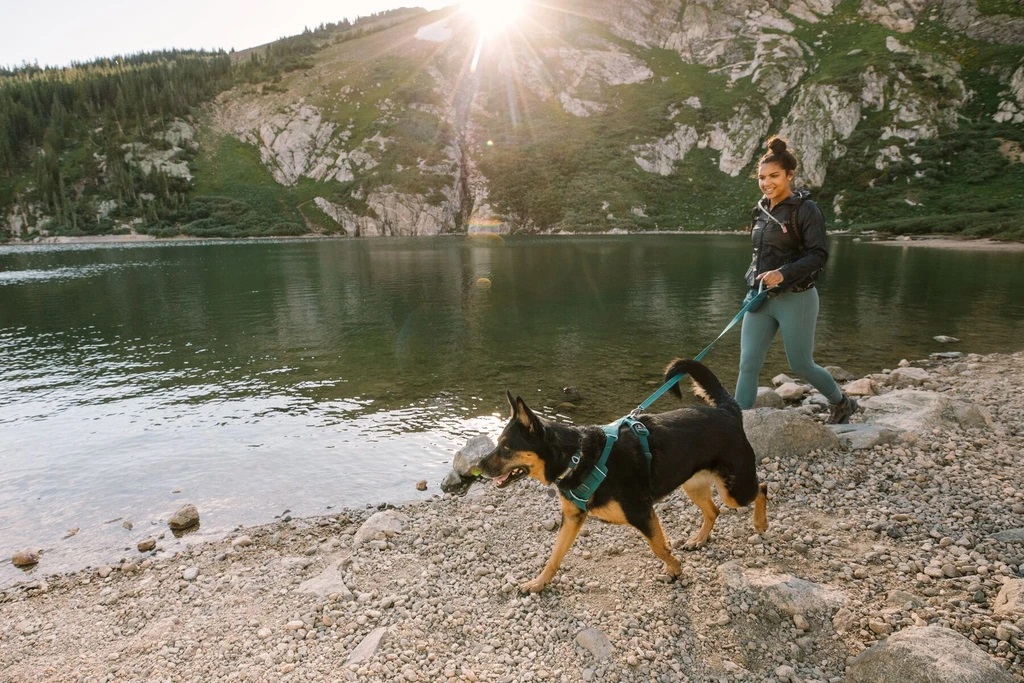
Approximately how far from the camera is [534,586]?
586 centimetres

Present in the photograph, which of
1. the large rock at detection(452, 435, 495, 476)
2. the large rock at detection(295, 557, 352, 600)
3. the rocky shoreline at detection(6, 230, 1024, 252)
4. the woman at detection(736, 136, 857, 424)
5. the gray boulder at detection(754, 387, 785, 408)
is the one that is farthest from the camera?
the rocky shoreline at detection(6, 230, 1024, 252)

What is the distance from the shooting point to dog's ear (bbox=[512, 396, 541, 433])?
5.02 meters

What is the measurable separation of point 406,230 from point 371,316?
114065mm

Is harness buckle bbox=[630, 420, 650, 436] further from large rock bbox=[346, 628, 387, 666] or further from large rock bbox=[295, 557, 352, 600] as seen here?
large rock bbox=[295, 557, 352, 600]

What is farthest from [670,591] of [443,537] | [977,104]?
[977,104]

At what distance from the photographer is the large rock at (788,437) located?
824 cm

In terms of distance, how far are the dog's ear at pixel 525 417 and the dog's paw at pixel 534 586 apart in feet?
6.48

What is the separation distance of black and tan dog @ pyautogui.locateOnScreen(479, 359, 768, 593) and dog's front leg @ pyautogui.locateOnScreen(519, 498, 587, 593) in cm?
1

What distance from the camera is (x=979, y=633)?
13.5ft

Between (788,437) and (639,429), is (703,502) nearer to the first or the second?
(639,429)

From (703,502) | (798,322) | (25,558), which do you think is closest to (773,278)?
(798,322)

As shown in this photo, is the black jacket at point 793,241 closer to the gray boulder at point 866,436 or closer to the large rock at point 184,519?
the gray boulder at point 866,436

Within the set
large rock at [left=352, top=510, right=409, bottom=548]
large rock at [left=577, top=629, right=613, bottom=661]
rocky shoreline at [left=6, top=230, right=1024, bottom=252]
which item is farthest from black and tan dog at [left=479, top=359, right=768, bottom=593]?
rocky shoreline at [left=6, top=230, right=1024, bottom=252]

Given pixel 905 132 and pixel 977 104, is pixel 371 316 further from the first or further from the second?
pixel 977 104
